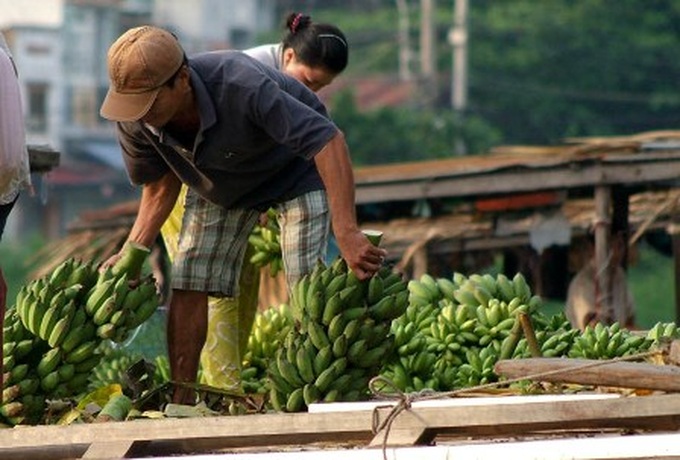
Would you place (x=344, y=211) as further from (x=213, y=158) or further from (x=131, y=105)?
(x=131, y=105)

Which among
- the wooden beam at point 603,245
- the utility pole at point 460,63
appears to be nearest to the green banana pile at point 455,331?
the wooden beam at point 603,245

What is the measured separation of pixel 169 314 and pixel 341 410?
1713 mm

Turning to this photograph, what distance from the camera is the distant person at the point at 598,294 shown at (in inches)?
484

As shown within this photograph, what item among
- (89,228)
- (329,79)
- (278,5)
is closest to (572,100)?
(278,5)

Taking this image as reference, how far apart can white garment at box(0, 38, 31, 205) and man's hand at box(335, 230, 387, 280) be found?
3.05ft

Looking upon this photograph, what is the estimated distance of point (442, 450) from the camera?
4430 millimetres

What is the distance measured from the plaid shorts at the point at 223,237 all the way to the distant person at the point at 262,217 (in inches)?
11.2

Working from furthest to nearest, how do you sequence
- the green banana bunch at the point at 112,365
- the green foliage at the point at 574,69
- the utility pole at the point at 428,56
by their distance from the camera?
the green foliage at the point at 574,69 < the utility pole at the point at 428,56 < the green banana bunch at the point at 112,365

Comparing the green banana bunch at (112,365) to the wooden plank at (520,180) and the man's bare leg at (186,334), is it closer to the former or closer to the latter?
the man's bare leg at (186,334)

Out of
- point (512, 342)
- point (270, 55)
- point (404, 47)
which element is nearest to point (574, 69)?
point (404, 47)

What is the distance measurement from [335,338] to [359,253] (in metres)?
0.25

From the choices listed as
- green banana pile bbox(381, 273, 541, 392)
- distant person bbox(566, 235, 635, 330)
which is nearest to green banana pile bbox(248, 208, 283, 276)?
green banana pile bbox(381, 273, 541, 392)

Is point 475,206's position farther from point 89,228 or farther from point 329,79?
point 329,79

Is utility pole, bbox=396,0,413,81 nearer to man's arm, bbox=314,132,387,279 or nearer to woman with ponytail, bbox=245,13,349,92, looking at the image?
woman with ponytail, bbox=245,13,349,92
